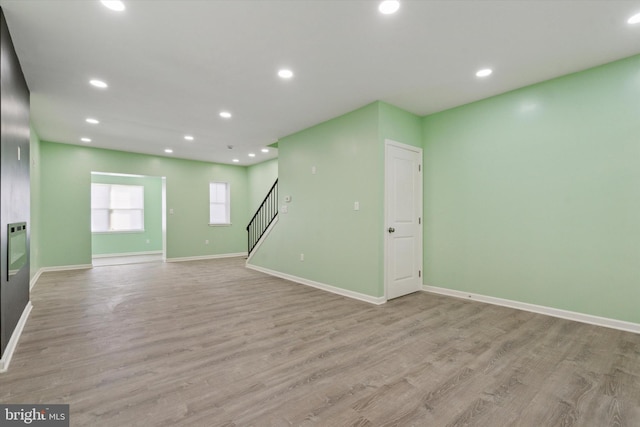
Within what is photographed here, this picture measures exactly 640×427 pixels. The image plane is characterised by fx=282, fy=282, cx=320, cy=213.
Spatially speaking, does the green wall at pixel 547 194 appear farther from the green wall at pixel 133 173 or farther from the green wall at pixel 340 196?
the green wall at pixel 133 173

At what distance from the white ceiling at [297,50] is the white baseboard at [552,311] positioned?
→ 2.84 m

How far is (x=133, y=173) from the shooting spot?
749 centimetres

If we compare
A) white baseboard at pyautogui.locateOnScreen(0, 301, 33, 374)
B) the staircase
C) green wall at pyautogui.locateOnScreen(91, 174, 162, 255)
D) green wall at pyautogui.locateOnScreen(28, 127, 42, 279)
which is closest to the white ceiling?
green wall at pyautogui.locateOnScreen(28, 127, 42, 279)

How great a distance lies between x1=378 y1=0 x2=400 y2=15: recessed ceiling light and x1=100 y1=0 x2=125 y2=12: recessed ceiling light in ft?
6.75

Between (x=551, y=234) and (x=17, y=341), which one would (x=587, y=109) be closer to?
(x=551, y=234)

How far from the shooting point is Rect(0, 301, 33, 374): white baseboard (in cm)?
225

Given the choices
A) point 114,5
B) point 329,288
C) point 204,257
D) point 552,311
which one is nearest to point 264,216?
point 204,257

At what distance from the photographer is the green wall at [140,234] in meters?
8.87

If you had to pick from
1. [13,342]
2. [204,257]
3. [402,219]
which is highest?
[402,219]

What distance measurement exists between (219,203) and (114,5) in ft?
23.9

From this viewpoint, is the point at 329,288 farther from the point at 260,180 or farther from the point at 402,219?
the point at 260,180

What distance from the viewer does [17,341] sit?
8.91 feet

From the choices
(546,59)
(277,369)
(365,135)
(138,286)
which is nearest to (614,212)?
(546,59)

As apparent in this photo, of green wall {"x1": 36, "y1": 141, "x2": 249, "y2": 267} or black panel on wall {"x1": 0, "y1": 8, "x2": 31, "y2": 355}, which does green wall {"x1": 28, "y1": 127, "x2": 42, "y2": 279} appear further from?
black panel on wall {"x1": 0, "y1": 8, "x2": 31, "y2": 355}
